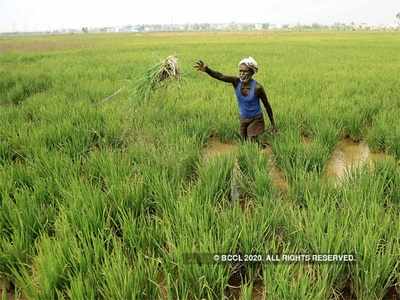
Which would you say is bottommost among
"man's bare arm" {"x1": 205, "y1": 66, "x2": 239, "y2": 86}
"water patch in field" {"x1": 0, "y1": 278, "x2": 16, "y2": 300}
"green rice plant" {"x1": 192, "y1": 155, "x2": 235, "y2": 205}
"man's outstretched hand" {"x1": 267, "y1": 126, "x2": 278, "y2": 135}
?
"water patch in field" {"x1": 0, "y1": 278, "x2": 16, "y2": 300}

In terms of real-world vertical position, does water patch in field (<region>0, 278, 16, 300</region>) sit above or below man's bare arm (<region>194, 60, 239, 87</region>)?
below

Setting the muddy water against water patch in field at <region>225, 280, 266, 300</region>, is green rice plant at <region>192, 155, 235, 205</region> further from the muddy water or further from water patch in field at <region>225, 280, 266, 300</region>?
the muddy water

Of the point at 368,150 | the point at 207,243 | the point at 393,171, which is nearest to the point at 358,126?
the point at 368,150

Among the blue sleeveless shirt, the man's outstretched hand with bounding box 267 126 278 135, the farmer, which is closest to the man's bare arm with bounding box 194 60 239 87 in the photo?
the farmer

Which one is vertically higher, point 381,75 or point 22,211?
point 381,75

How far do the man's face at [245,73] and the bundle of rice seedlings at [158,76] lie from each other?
0.69 metres

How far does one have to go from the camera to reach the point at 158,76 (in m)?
3.04

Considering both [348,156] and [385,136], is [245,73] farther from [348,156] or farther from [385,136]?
[385,136]

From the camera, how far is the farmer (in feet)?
10.9

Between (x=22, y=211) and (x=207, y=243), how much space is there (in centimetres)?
123

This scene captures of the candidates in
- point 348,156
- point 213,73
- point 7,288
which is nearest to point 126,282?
point 7,288

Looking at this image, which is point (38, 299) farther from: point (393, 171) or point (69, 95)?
point (69, 95)

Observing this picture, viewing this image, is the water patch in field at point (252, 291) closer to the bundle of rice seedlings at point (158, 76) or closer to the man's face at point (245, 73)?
the bundle of rice seedlings at point (158, 76)

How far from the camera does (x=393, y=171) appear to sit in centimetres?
255
